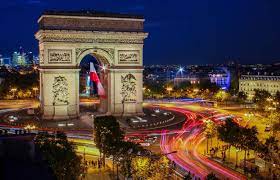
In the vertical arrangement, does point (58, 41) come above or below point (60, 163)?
above

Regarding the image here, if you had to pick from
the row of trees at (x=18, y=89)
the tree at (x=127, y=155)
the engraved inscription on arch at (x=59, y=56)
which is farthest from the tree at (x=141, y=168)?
the row of trees at (x=18, y=89)

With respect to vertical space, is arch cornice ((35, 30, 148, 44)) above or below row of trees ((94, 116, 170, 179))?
above

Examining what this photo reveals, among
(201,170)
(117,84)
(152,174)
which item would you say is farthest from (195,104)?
(152,174)

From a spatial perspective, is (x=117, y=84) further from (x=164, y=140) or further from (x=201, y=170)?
(x=201, y=170)

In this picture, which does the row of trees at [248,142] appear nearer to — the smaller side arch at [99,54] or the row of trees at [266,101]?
the smaller side arch at [99,54]

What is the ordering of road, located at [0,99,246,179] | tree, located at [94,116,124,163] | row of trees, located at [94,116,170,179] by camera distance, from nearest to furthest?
row of trees, located at [94,116,170,179], tree, located at [94,116,124,163], road, located at [0,99,246,179]

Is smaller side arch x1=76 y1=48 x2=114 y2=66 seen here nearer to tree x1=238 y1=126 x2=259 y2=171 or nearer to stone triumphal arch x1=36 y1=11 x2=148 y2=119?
stone triumphal arch x1=36 y1=11 x2=148 y2=119

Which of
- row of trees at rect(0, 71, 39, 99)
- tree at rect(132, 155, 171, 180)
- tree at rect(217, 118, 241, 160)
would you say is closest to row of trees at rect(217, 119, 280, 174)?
tree at rect(217, 118, 241, 160)

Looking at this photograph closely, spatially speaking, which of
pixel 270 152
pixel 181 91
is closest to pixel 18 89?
pixel 181 91
